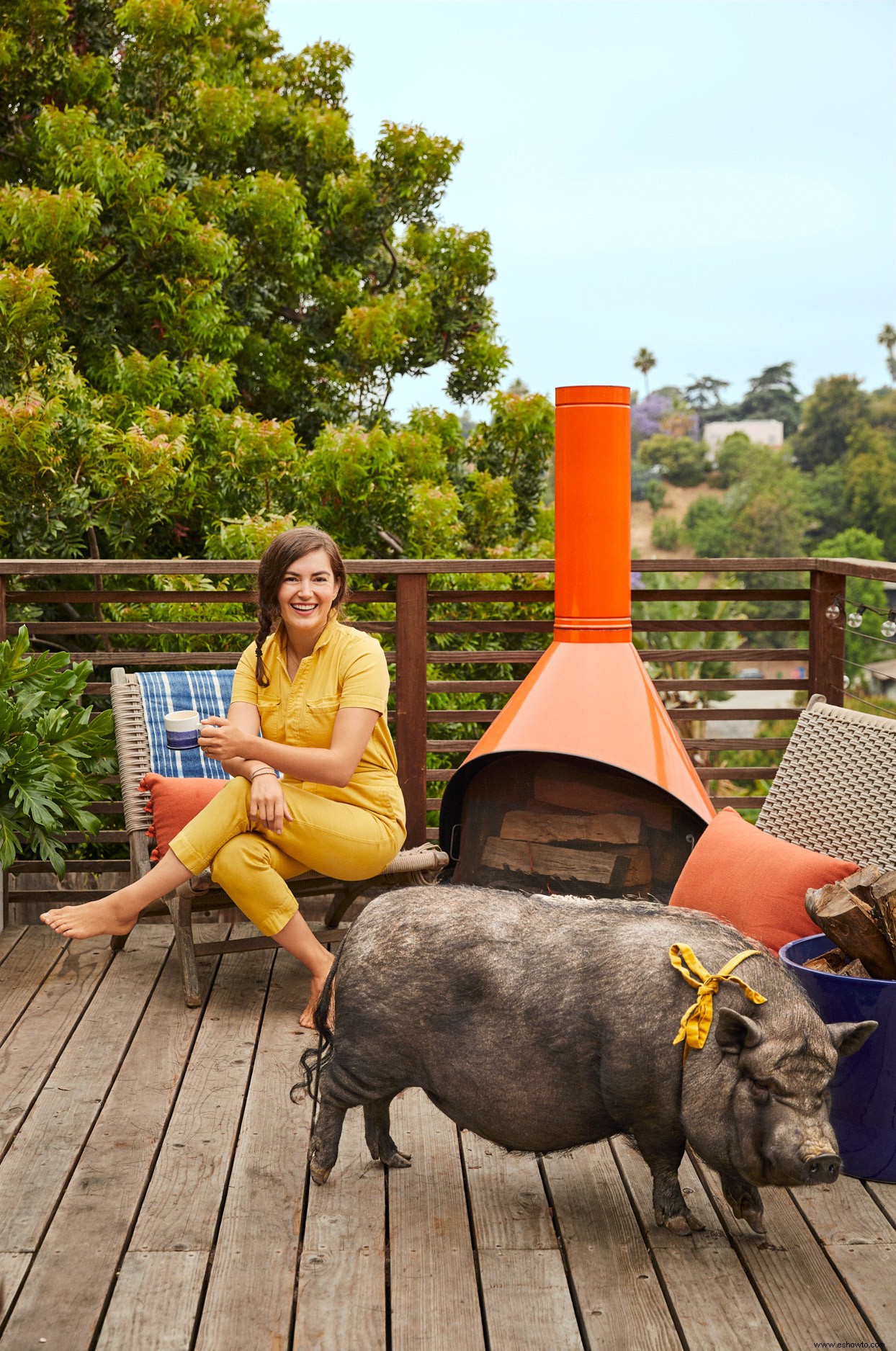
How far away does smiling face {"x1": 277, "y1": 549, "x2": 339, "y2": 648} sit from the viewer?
3.19m

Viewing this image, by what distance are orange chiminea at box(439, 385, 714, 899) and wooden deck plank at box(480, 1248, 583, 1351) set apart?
4.52 feet

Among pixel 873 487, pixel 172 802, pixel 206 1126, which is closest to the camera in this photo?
pixel 206 1126

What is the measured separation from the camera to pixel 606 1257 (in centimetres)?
221

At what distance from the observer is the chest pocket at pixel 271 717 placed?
3.29 m

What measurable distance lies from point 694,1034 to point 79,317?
657cm

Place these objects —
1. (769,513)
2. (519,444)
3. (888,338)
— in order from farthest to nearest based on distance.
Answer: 1. (888,338)
2. (769,513)
3. (519,444)

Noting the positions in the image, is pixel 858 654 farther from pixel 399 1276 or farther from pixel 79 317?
pixel 399 1276

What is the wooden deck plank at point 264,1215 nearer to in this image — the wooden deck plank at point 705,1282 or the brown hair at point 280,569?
the wooden deck plank at point 705,1282

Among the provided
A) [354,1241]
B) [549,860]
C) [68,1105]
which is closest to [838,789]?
[549,860]

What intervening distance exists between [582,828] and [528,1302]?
156 cm

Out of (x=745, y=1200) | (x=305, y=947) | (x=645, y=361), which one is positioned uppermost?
(x=645, y=361)

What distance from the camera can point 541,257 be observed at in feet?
207

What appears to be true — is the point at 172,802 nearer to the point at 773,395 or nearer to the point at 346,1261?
the point at 346,1261

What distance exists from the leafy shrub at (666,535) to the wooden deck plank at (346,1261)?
52204 millimetres
